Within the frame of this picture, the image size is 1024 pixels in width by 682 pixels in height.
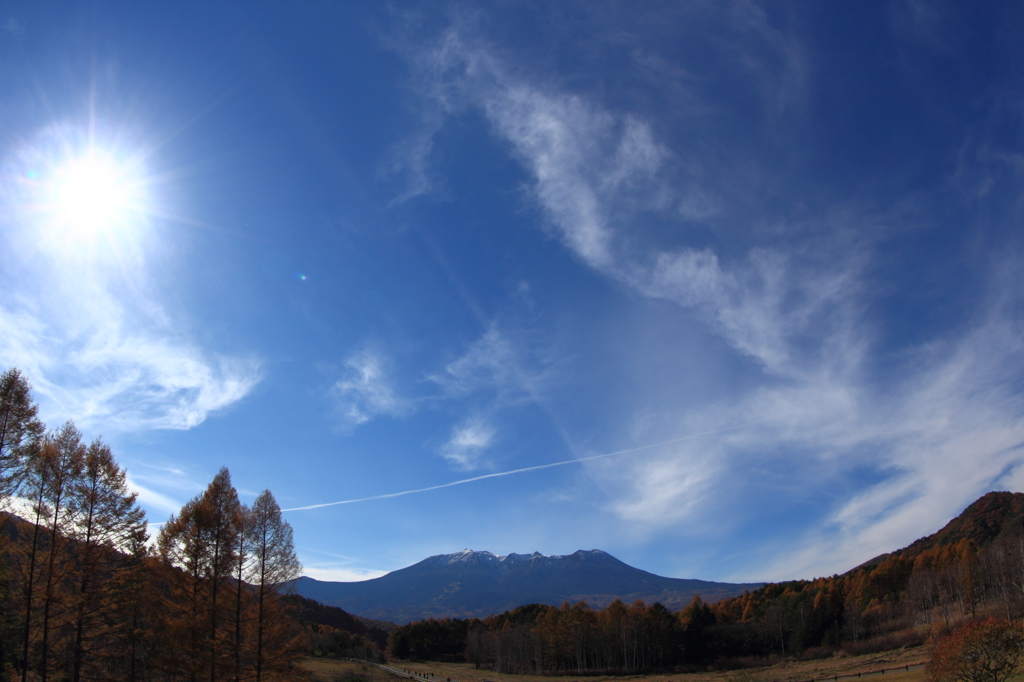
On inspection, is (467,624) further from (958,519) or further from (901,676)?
(958,519)

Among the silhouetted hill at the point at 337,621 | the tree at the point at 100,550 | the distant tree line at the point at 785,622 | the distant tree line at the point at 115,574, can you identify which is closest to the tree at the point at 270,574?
the distant tree line at the point at 115,574

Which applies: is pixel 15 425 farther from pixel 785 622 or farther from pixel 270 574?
pixel 785 622

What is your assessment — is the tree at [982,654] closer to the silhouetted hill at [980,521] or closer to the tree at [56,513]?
the tree at [56,513]

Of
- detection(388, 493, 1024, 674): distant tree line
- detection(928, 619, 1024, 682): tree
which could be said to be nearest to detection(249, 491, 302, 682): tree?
detection(928, 619, 1024, 682): tree

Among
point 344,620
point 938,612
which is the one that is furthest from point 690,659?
point 344,620

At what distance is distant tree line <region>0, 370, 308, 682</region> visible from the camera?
2216 centimetres

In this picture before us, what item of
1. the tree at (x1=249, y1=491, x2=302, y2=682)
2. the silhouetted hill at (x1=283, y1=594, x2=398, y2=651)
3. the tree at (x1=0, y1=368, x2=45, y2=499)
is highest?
the tree at (x1=0, y1=368, x2=45, y2=499)

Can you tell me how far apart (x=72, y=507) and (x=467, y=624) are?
117 meters

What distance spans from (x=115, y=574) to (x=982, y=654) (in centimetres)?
4104

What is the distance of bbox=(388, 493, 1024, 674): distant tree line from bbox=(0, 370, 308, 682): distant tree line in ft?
250

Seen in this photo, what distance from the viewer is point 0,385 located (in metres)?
22.0

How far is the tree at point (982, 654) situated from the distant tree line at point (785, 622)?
181 feet

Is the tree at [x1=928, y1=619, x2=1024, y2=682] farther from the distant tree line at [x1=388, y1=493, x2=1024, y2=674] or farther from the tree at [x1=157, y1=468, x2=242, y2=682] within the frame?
the distant tree line at [x1=388, y1=493, x2=1024, y2=674]

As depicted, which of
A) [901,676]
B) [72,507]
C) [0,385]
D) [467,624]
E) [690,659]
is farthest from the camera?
[467,624]
